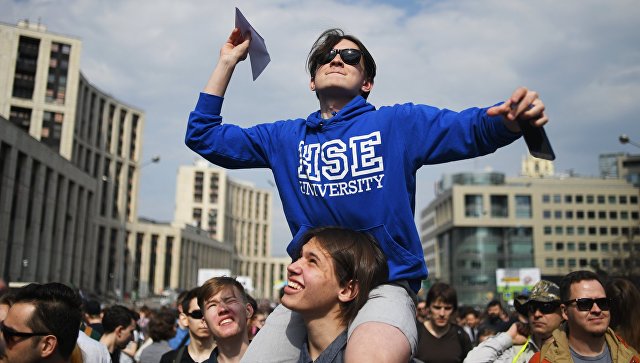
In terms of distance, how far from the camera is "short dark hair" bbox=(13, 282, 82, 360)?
356 cm

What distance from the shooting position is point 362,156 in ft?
9.70

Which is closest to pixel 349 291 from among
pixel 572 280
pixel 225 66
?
pixel 225 66

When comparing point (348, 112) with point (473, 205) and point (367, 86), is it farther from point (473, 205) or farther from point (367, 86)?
point (473, 205)

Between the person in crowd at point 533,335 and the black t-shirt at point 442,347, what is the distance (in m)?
1.63

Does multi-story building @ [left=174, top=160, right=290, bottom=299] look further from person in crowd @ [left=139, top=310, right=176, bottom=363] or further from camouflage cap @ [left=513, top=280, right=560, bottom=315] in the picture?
camouflage cap @ [left=513, top=280, right=560, bottom=315]

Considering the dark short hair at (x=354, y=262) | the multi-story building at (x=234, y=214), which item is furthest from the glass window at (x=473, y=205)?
the dark short hair at (x=354, y=262)

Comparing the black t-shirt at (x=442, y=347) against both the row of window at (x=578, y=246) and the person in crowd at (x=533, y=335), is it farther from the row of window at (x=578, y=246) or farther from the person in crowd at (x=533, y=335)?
the row of window at (x=578, y=246)

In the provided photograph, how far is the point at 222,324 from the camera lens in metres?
4.92

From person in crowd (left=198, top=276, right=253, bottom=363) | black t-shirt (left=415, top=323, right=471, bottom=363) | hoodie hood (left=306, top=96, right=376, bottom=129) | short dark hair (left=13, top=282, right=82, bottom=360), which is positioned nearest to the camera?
hoodie hood (left=306, top=96, right=376, bottom=129)

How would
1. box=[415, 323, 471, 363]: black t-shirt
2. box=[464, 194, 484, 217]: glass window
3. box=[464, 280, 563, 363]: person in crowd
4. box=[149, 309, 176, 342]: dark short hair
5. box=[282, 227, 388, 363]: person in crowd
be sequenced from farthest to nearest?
1. box=[464, 194, 484, 217]: glass window
2. box=[149, 309, 176, 342]: dark short hair
3. box=[415, 323, 471, 363]: black t-shirt
4. box=[464, 280, 563, 363]: person in crowd
5. box=[282, 227, 388, 363]: person in crowd

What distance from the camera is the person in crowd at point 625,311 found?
4.70 meters

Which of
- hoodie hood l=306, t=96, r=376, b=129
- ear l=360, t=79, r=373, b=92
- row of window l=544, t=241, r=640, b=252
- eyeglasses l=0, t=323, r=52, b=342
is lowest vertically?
eyeglasses l=0, t=323, r=52, b=342

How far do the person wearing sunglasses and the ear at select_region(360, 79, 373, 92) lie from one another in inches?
89.2

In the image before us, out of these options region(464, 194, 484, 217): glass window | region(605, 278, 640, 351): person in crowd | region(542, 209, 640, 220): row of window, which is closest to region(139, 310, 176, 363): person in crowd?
region(605, 278, 640, 351): person in crowd
